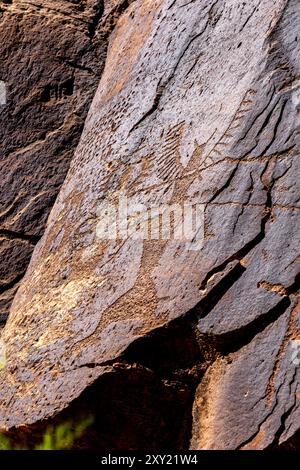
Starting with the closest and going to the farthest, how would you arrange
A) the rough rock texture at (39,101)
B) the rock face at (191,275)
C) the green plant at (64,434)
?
1. the rock face at (191,275)
2. the green plant at (64,434)
3. the rough rock texture at (39,101)

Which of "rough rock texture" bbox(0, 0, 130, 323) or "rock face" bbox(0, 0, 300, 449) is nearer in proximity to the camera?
"rock face" bbox(0, 0, 300, 449)

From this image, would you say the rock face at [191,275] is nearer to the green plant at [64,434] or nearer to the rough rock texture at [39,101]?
the green plant at [64,434]

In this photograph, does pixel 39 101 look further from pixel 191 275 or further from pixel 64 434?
pixel 64 434

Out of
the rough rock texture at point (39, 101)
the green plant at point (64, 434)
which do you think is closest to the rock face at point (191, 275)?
the green plant at point (64, 434)

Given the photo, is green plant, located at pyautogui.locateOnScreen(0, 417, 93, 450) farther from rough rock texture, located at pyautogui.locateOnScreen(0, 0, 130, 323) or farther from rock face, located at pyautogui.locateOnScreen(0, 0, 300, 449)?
rough rock texture, located at pyautogui.locateOnScreen(0, 0, 130, 323)

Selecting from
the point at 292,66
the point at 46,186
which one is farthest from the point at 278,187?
the point at 46,186

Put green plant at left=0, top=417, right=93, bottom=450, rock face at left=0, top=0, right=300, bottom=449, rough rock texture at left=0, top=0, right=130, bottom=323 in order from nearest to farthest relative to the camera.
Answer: rock face at left=0, top=0, right=300, bottom=449
green plant at left=0, top=417, right=93, bottom=450
rough rock texture at left=0, top=0, right=130, bottom=323

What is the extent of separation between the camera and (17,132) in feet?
11.1

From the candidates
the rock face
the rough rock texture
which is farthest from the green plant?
the rough rock texture

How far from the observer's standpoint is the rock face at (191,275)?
2.31 metres

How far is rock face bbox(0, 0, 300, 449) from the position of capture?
2307mm

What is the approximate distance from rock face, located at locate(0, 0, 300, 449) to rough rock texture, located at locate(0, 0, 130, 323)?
0.38 metres

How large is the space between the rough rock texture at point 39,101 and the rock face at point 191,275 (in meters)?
0.38

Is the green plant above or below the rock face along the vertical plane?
below
